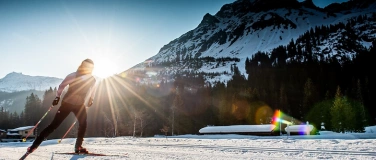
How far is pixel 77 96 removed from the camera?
250 inches

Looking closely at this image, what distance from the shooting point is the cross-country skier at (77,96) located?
612 cm

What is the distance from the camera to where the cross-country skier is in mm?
6125

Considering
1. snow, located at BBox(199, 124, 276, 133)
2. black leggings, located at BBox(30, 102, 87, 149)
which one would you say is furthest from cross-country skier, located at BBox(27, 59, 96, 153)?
snow, located at BBox(199, 124, 276, 133)

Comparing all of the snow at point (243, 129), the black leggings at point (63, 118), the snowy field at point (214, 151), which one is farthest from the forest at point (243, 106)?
the black leggings at point (63, 118)

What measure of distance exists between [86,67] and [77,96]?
82 cm

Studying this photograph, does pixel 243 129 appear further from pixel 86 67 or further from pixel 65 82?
pixel 65 82

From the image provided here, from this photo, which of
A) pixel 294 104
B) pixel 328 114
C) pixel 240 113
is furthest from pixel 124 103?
pixel 328 114

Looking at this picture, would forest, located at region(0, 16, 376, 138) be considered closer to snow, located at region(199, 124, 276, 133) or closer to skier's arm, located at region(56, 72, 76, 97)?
snow, located at region(199, 124, 276, 133)

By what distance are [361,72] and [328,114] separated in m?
43.2

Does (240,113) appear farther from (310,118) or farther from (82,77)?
(82,77)

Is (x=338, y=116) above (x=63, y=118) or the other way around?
the other way around

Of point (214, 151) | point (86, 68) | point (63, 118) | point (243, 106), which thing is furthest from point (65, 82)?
point (243, 106)


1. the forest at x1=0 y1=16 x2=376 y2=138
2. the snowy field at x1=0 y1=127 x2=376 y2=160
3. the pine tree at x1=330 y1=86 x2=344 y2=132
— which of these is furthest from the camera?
the forest at x1=0 y1=16 x2=376 y2=138

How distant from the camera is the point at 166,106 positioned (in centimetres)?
8375
